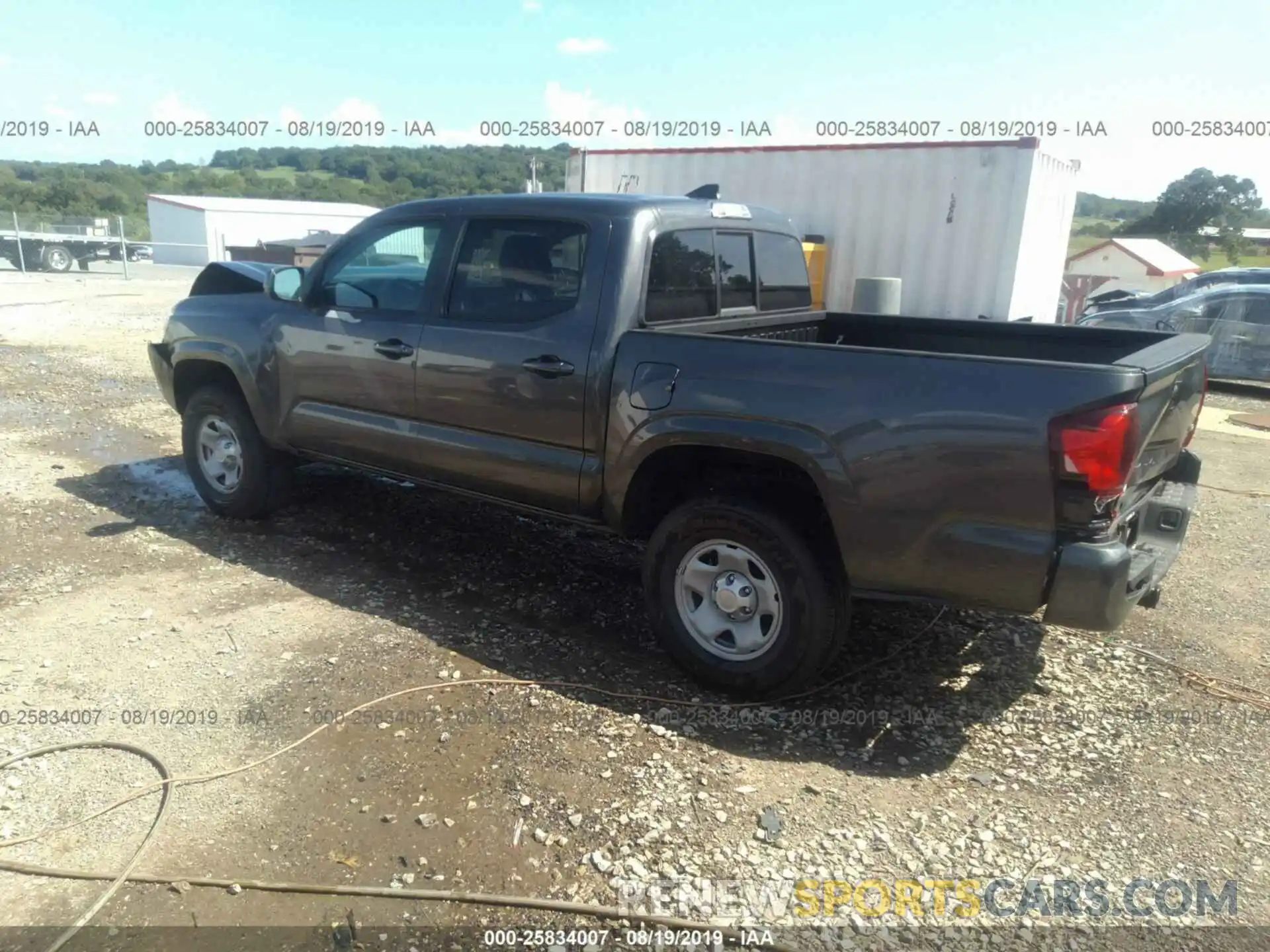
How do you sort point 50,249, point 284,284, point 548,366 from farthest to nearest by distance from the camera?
point 50,249, point 284,284, point 548,366

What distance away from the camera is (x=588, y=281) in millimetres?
3795

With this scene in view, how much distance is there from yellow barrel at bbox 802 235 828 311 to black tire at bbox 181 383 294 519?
279 inches

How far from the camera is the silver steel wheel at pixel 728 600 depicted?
3.50 m

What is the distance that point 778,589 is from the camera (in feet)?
11.3

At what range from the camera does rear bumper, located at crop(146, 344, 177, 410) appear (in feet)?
18.6

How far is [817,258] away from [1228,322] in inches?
223

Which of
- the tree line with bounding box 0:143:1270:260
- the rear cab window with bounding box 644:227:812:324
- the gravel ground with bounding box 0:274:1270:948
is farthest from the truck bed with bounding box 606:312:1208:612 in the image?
the tree line with bounding box 0:143:1270:260

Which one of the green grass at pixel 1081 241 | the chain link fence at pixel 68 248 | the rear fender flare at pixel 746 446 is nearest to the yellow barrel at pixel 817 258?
the rear fender flare at pixel 746 446

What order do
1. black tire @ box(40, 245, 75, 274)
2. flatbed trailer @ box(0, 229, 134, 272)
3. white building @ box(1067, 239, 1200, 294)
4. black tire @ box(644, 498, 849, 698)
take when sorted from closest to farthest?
black tire @ box(644, 498, 849, 698), white building @ box(1067, 239, 1200, 294), flatbed trailer @ box(0, 229, 134, 272), black tire @ box(40, 245, 75, 274)

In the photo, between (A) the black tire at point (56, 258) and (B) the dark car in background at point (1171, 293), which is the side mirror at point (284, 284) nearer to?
(B) the dark car in background at point (1171, 293)

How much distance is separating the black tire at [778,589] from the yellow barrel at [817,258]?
7.65m

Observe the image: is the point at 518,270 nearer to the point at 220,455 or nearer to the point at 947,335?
the point at 947,335

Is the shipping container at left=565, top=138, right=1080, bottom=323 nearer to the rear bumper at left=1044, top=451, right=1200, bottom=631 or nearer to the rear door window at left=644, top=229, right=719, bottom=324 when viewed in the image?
the rear door window at left=644, top=229, right=719, bottom=324

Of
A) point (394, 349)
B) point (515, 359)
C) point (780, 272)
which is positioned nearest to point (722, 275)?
point (780, 272)
